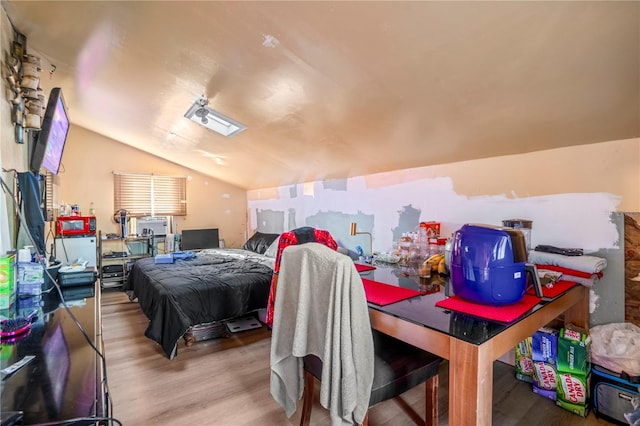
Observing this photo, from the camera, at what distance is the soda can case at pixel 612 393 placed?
1.61m

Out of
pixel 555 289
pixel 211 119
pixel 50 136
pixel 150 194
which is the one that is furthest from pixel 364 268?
pixel 150 194

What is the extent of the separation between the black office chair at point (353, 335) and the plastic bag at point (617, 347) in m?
1.06

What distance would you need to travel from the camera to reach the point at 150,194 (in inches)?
207

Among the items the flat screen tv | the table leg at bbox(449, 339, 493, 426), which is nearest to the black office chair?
the table leg at bbox(449, 339, 493, 426)

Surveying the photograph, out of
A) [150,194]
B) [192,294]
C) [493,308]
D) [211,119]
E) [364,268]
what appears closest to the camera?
[493,308]

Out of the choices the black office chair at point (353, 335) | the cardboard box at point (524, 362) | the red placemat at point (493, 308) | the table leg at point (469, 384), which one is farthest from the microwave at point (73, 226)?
the cardboard box at point (524, 362)

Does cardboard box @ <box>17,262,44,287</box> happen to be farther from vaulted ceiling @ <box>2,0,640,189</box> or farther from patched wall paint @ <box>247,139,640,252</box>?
patched wall paint @ <box>247,139,640,252</box>

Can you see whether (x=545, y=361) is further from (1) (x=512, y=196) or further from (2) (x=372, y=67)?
(2) (x=372, y=67)

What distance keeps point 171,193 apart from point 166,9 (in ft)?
13.9

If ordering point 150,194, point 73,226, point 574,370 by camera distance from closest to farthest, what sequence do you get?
point 574,370
point 73,226
point 150,194

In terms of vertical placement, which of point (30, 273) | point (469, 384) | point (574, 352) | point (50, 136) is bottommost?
point (574, 352)

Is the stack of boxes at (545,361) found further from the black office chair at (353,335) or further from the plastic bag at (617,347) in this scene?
the black office chair at (353,335)

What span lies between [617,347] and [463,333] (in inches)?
53.2

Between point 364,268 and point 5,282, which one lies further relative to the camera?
point 364,268
